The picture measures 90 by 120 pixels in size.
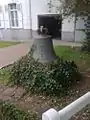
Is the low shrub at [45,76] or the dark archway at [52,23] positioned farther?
the dark archway at [52,23]

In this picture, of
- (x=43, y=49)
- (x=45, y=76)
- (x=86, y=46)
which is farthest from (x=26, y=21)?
(x=45, y=76)

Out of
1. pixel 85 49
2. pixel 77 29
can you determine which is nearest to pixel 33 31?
pixel 77 29

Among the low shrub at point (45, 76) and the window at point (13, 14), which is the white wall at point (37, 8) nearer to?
the window at point (13, 14)

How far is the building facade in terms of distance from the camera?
14.6 meters

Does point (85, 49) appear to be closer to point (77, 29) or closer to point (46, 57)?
point (77, 29)

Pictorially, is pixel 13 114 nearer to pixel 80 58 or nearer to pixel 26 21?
pixel 80 58

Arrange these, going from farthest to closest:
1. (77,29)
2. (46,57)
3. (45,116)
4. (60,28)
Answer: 1. (60,28)
2. (77,29)
3. (46,57)
4. (45,116)

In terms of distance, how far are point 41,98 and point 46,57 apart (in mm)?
1335

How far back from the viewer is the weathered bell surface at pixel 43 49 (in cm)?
638

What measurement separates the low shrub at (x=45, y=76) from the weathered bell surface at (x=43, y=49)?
0.66 ft

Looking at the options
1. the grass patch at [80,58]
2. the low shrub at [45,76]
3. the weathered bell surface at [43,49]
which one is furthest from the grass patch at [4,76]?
the grass patch at [80,58]

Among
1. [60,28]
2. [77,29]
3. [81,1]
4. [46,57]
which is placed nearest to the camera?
[46,57]

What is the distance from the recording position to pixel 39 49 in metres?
6.49

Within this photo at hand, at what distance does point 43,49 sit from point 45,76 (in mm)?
991
